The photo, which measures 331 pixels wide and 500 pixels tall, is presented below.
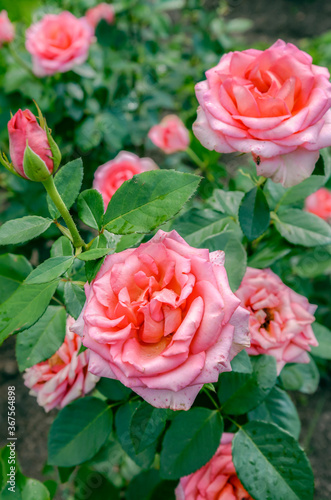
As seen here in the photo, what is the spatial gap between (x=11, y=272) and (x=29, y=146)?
0.32 metres

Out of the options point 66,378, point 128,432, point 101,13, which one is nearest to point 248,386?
point 128,432

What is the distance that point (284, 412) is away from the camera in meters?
0.83

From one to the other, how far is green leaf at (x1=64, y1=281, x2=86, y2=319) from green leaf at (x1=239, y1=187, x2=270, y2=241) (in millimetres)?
299

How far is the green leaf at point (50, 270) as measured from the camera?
0.53 m

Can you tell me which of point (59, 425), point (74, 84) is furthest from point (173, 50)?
point (59, 425)

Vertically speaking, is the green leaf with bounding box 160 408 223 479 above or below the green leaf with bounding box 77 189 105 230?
below

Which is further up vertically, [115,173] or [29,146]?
[29,146]

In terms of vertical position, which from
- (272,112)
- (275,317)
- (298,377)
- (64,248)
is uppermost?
(272,112)

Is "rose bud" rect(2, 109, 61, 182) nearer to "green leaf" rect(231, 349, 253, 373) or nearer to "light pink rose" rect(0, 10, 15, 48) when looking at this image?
"green leaf" rect(231, 349, 253, 373)

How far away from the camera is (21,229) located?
22.8 inches

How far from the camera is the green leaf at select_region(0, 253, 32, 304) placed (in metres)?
0.76

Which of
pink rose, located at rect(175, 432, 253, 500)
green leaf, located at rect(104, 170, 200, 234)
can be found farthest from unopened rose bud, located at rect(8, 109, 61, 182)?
pink rose, located at rect(175, 432, 253, 500)

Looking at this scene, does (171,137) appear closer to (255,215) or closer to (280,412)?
(255,215)

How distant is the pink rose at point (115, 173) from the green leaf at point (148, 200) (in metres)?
0.41
